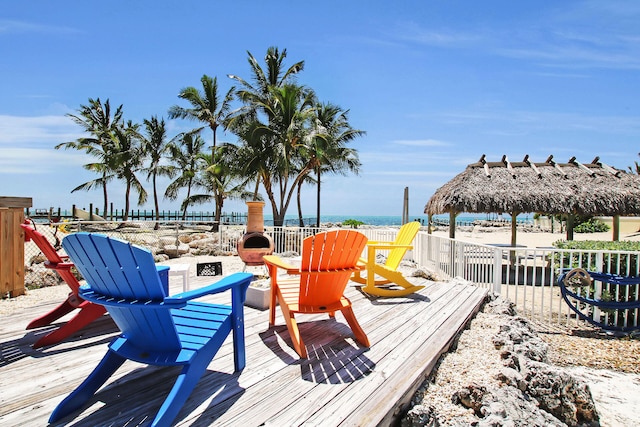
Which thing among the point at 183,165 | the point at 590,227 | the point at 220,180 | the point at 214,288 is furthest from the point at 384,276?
the point at 590,227

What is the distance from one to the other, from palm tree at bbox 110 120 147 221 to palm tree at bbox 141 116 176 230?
0.62 metres

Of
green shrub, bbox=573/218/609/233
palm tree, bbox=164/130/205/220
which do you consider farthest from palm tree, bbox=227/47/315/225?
green shrub, bbox=573/218/609/233

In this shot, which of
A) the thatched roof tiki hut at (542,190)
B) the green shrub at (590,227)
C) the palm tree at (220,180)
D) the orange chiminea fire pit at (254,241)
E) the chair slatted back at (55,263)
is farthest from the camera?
the green shrub at (590,227)

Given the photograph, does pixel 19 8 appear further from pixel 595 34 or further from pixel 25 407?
pixel 595 34

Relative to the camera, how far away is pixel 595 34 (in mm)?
8531

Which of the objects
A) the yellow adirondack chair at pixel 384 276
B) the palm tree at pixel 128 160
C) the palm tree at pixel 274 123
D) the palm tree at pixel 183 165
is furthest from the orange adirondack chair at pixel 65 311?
the palm tree at pixel 128 160

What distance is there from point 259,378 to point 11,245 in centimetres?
500

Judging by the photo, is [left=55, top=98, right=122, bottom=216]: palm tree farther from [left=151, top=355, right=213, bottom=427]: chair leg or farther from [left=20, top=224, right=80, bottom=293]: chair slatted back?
[left=151, top=355, right=213, bottom=427]: chair leg

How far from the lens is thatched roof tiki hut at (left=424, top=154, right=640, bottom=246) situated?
475 inches

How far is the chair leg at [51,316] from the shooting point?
3408 millimetres

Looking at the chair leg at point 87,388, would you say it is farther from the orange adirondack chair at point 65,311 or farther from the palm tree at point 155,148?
the palm tree at point 155,148

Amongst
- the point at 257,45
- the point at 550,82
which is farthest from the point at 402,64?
the point at 257,45

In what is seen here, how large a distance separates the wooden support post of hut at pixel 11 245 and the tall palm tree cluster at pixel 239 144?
529 inches

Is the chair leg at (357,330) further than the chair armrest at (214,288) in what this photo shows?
Yes
